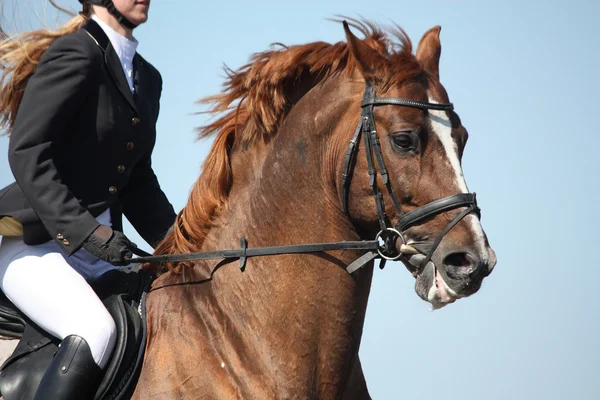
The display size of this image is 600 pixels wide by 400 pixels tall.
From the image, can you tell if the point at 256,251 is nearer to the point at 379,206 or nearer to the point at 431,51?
the point at 379,206

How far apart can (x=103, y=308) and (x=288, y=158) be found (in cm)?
143

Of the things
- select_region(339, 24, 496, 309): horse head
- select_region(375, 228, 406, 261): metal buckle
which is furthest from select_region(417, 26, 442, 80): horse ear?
select_region(375, 228, 406, 261): metal buckle

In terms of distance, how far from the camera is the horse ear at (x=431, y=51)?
533 centimetres

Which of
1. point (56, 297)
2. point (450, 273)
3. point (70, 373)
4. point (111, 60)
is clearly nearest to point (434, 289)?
point (450, 273)

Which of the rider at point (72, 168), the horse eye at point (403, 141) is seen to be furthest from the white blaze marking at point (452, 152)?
the rider at point (72, 168)

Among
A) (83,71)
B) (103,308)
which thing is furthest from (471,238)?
(83,71)

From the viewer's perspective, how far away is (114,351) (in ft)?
16.2

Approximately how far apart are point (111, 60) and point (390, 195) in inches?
80.8

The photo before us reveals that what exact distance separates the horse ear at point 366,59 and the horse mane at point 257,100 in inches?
3.5

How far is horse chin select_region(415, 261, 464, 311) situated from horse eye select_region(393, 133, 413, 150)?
68 centimetres

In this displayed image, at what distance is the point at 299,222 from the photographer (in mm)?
5133

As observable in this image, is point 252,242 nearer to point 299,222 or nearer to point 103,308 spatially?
point 299,222

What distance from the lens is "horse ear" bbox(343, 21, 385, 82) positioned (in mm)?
5094

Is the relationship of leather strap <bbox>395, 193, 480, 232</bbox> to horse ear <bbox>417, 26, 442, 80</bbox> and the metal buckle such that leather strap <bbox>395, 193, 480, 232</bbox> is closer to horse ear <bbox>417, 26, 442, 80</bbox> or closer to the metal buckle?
the metal buckle
